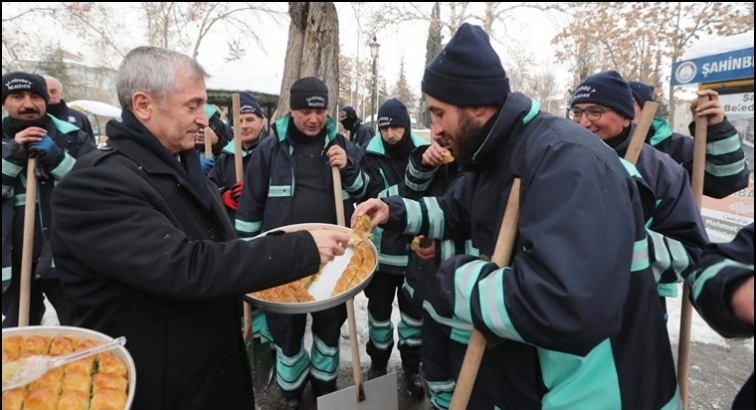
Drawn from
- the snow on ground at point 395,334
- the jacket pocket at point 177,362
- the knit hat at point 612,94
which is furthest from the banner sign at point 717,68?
the jacket pocket at point 177,362

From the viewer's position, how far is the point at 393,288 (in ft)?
13.0

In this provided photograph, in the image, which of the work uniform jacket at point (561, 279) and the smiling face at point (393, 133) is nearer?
the work uniform jacket at point (561, 279)

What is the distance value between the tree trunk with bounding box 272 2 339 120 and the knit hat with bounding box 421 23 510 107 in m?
5.25

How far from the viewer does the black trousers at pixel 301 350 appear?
134 inches

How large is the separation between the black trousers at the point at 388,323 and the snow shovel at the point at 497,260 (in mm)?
2274

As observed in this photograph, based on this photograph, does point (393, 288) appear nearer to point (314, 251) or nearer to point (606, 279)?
point (314, 251)

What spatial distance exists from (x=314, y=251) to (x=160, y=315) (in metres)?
0.61

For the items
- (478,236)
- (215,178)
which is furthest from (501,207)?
(215,178)

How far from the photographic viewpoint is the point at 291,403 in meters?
3.44

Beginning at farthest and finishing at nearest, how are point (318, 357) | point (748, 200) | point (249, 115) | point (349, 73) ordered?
point (349, 73)
point (748, 200)
point (249, 115)
point (318, 357)

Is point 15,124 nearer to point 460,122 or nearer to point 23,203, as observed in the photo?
point 23,203

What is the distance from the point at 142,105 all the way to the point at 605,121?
2394 millimetres

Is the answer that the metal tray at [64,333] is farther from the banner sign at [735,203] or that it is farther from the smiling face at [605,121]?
the banner sign at [735,203]

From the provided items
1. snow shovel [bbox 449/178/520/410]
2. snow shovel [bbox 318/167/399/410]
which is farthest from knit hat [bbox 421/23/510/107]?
snow shovel [bbox 318/167/399/410]
